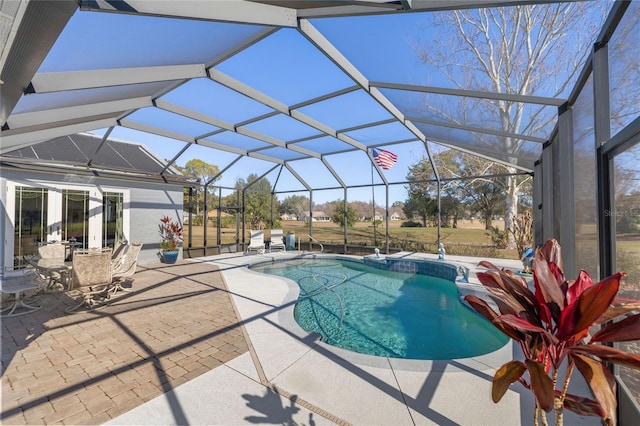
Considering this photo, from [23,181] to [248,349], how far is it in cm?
890

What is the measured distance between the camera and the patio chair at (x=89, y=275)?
5.11 metres

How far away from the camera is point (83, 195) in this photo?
29.1 feet

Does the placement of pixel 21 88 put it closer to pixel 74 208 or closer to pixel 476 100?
pixel 476 100

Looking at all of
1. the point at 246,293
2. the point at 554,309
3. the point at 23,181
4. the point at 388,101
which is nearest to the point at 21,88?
the point at 554,309

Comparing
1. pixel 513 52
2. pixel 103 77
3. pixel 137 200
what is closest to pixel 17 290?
pixel 103 77

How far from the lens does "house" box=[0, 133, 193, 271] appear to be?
24.3 feet

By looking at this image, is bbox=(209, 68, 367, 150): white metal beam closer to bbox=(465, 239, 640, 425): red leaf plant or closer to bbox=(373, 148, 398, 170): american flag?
bbox=(373, 148, 398, 170): american flag

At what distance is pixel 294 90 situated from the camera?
233 inches

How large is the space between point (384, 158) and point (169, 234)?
9.05 meters

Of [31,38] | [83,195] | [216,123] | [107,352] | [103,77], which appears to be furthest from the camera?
[83,195]

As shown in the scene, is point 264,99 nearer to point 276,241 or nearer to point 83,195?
point 83,195

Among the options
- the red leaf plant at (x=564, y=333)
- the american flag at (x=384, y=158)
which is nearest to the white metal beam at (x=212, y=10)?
the red leaf plant at (x=564, y=333)

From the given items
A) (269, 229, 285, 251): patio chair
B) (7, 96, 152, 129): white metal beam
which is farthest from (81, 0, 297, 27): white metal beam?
(269, 229, 285, 251): patio chair

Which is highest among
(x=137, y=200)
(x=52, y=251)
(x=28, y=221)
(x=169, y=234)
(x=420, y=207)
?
(x=420, y=207)
